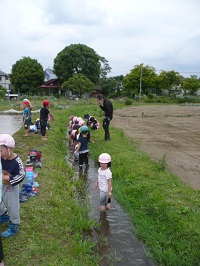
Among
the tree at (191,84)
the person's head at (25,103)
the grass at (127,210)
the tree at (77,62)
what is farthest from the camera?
the tree at (191,84)

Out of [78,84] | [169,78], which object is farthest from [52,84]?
[169,78]

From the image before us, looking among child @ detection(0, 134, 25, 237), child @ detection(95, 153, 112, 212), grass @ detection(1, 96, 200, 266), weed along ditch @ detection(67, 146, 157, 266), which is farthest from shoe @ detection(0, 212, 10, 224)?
child @ detection(95, 153, 112, 212)

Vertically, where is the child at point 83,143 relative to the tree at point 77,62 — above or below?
below

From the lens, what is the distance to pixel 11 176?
12.3ft

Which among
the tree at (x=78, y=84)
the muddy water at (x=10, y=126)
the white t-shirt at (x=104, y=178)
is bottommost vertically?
the muddy water at (x=10, y=126)

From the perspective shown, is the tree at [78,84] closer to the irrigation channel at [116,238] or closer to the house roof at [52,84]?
the house roof at [52,84]

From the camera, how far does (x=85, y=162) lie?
8469 mm

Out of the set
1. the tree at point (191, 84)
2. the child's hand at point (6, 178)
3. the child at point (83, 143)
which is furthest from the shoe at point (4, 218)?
the tree at point (191, 84)

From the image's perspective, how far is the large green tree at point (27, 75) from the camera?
53594 millimetres

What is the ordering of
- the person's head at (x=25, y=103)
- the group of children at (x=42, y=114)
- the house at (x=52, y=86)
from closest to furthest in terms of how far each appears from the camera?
the group of children at (x=42, y=114) < the person's head at (x=25, y=103) < the house at (x=52, y=86)

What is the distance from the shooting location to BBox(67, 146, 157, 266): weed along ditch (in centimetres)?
425

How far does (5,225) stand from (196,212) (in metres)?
3.31

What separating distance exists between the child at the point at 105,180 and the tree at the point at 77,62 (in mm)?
47502

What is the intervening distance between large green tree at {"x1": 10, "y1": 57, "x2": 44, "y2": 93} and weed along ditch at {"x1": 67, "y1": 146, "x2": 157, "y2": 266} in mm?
50454
